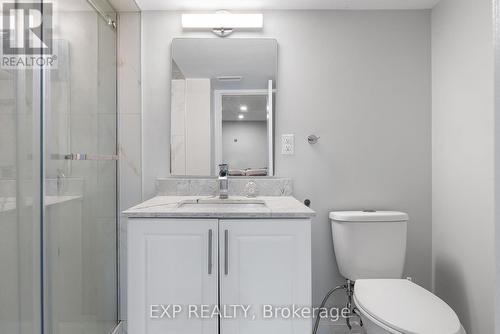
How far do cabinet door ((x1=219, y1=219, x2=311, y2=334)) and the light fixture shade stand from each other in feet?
4.18

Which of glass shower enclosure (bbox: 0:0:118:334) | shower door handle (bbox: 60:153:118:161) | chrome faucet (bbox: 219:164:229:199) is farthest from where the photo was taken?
chrome faucet (bbox: 219:164:229:199)

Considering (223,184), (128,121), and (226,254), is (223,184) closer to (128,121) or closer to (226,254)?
(226,254)

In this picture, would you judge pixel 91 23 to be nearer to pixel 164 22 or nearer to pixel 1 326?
pixel 164 22

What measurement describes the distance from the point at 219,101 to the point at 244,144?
33 centimetres

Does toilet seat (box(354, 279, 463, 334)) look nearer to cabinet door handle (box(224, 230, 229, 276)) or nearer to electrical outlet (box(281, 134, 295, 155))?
cabinet door handle (box(224, 230, 229, 276))

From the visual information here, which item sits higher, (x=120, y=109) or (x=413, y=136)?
(x=120, y=109)

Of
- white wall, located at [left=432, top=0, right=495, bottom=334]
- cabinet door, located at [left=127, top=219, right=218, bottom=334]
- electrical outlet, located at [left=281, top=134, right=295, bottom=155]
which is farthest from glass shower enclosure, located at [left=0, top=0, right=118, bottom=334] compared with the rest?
white wall, located at [left=432, top=0, right=495, bottom=334]

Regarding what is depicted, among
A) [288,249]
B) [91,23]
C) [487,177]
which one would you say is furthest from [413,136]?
[91,23]

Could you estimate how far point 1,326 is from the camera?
893mm

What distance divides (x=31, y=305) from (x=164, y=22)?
66.4 inches

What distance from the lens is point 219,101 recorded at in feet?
6.20

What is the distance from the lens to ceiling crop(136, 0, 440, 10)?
179cm

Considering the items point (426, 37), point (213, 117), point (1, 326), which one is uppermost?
point (426, 37)

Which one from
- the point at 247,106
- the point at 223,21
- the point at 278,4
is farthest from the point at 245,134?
the point at 278,4
